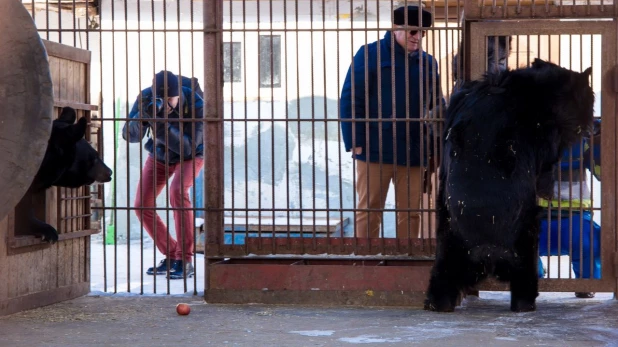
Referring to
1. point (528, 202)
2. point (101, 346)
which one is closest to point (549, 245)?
point (528, 202)

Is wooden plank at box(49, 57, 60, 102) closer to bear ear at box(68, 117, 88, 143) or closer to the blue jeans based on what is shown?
bear ear at box(68, 117, 88, 143)

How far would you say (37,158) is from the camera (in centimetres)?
412

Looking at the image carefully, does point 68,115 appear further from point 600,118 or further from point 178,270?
point 600,118

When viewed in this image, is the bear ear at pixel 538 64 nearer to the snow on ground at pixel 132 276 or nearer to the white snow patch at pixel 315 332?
the white snow patch at pixel 315 332

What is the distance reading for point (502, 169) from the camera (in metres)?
5.20

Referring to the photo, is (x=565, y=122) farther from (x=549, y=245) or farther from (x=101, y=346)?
(x=101, y=346)

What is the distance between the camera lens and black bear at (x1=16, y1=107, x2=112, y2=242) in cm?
580

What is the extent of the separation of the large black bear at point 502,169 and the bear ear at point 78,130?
208 cm

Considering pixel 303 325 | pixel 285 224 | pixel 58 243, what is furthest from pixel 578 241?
pixel 285 224

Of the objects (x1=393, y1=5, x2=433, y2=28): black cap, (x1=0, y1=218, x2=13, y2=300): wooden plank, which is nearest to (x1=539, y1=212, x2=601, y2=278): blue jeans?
(x1=393, y1=5, x2=433, y2=28): black cap

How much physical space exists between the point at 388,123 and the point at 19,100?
9.53 feet

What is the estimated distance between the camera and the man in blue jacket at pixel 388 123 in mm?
6258

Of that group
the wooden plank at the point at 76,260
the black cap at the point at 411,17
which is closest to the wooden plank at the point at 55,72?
the wooden plank at the point at 76,260

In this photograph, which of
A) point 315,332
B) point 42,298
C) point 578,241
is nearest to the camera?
point 315,332
